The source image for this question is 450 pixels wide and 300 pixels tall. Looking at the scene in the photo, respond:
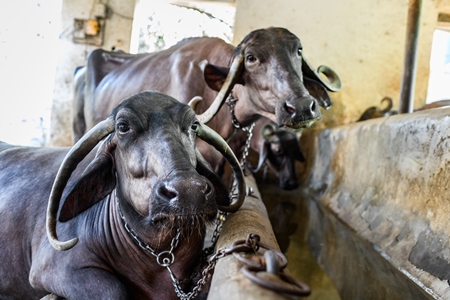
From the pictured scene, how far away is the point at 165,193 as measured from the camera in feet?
6.59

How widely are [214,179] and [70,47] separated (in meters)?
6.75

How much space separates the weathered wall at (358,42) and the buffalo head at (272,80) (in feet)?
21.5

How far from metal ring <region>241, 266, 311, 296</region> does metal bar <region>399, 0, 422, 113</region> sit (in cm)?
508

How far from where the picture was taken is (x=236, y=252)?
185 centimetres

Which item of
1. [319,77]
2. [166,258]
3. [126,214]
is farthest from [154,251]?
[319,77]

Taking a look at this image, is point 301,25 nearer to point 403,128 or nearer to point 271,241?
point 403,128

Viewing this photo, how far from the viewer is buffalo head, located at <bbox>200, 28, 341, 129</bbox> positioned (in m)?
3.25

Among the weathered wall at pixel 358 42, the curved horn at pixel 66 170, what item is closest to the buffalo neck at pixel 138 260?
the curved horn at pixel 66 170

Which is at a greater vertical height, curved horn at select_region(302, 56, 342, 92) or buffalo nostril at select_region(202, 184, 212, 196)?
curved horn at select_region(302, 56, 342, 92)

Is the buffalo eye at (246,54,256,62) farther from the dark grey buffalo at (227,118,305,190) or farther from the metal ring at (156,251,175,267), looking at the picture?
the dark grey buffalo at (227,118,305,190)

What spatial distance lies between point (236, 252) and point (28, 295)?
4.66ft

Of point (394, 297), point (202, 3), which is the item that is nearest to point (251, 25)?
point (202, 3)

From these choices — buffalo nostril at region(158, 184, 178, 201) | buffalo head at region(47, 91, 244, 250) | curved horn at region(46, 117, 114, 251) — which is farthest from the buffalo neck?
buffalo nostril at region(158, 184, 178, 201)

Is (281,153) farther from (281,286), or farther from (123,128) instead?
(281,286)
